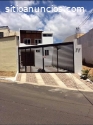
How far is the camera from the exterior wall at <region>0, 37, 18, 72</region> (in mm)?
19844

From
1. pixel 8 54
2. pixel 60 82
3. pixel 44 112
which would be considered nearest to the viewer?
pixel 44 112

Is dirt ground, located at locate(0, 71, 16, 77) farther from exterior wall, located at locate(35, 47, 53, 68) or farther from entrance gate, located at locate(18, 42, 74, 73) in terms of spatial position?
exterior wall, located at locate(35, 47, 53, 68)

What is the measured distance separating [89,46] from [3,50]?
45.5 feet

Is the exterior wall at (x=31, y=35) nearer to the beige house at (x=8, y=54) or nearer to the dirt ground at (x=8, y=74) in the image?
the beige house at (x=8, y=54)

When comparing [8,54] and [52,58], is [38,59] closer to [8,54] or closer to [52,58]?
[52,58]

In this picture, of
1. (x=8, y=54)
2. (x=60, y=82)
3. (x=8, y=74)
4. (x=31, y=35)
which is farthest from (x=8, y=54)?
(x=31, y=35)

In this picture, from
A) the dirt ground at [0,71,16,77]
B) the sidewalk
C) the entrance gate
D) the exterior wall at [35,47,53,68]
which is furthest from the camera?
the exterior wall at [35,47,53,68]

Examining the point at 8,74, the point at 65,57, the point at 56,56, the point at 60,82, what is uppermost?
the point at 56,56

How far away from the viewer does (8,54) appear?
66.1 ft

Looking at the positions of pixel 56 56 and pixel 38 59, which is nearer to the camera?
pixel 56 56

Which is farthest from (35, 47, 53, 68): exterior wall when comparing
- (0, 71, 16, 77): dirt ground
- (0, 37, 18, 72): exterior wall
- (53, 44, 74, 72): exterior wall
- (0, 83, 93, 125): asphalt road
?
(0, 83, 93, 125): asphalt road

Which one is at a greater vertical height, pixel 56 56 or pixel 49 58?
pixel 56 56

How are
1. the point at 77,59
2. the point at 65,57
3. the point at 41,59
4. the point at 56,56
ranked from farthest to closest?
the point at 56,56
the point at 41,59
the point at 65,57
the point at 77,59

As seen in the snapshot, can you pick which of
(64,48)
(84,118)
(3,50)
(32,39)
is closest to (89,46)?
(64,48)
